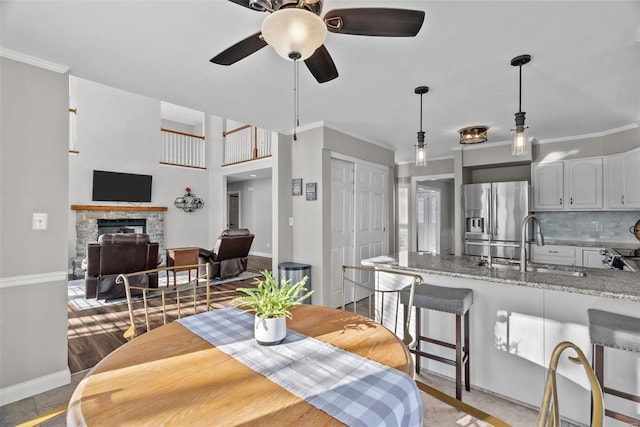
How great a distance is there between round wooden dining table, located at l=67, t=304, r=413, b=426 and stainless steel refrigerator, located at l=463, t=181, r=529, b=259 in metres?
4.10

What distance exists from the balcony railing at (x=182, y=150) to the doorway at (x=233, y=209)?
1.74m

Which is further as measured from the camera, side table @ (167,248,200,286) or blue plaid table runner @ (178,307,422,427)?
side table @ (167,248,200,286)

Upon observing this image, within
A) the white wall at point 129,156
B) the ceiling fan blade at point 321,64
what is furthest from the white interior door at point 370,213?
the white wall at point 129,156

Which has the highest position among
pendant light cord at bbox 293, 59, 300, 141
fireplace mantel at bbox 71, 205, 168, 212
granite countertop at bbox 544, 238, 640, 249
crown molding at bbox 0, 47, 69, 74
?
pendant light cord at bbox 293, 59, 300, 141

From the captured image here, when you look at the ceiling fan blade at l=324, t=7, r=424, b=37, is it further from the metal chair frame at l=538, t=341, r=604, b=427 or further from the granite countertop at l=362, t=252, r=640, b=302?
the granite countertop at l=362, t=252, r=640, b=302

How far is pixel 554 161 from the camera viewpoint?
4.55 m

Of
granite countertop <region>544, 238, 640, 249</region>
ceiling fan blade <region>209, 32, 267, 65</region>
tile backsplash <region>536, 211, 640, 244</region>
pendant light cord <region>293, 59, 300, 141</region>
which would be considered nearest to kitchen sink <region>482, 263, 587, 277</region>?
pendant light cord <region>293, 59, 300, 141</region>

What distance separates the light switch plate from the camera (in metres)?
2.23

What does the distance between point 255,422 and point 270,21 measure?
4.69ft

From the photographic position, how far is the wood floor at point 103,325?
277 cm

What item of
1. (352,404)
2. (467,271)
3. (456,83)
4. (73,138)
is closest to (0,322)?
(352,404)

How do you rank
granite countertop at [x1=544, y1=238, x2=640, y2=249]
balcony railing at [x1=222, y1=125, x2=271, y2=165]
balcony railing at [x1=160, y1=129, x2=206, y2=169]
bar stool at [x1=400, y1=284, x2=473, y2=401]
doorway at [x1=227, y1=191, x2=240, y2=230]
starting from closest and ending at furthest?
bar stool at [x1=400, y1=284, x2=473, y2=401] → granite countertop at [x1=544, y1=238, x2=640, y2=249] → balcony railing at [x1=222, y1=125, x2=271, y2=165] → balcony railing at [x1=160, y1=129, x2=206, y2=169] → doorway at [x1=227, y1=191, x2=240, y2=230]

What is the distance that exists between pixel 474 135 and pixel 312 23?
3366mm

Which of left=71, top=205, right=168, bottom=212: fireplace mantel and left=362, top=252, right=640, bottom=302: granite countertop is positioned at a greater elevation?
left=71, top=205, right=168, bottom=212: fireplace mantel
